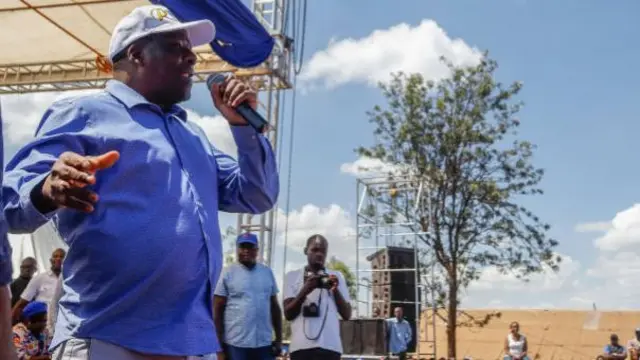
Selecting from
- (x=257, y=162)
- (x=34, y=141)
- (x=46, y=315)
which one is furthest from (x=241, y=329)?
(x=34, y=141)

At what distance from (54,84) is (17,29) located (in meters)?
1.24

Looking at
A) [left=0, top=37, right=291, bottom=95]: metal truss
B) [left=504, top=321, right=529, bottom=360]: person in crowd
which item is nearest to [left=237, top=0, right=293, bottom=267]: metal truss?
[left=0, top=37, right=291, bottom=95]: metal truss

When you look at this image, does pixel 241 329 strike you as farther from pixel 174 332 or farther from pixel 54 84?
pixel 54 84

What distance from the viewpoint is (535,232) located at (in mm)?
20047

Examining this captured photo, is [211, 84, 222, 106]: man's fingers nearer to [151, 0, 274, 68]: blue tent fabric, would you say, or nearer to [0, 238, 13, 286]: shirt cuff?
→ [0, 238, 13, 286]: shirt cuff

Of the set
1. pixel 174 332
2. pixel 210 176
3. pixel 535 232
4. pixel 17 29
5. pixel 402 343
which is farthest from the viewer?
pixel 535 232

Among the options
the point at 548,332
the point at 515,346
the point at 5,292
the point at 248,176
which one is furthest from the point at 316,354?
the point at 548,332

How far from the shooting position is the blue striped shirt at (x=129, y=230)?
173 centimetres

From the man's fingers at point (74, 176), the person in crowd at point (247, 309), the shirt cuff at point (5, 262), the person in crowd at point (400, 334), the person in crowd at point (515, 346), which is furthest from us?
the person in crowd at point (515, 346)

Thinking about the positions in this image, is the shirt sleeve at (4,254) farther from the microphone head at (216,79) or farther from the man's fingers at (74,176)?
the microphone head at (216,79)

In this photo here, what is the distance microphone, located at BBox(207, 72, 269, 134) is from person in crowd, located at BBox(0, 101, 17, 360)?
93 cm

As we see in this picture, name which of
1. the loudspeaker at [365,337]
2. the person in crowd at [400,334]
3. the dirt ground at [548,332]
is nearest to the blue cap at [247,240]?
the loudspeaker at [365,337]

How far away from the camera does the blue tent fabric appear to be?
24.0 feet

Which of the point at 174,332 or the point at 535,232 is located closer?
the point at 174,332
